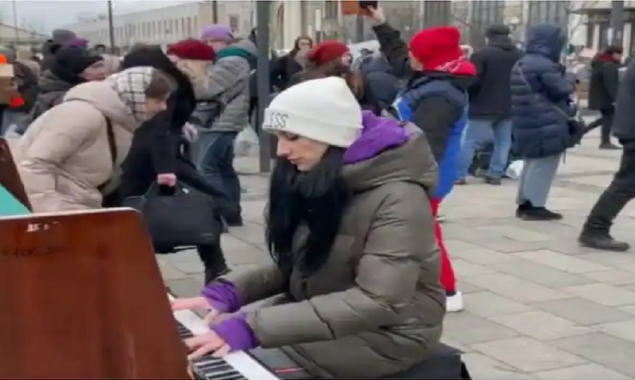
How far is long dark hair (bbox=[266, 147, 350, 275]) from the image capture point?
278 centimetres

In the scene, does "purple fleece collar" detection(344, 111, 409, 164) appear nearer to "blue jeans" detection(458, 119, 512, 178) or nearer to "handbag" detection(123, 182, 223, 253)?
"handbag" detection(123, 182, 223, 253)

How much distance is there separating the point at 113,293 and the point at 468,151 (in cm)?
926

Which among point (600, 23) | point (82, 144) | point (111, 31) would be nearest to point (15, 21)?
point (111, 31)

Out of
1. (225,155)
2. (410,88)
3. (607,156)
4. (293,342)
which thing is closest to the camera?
(293,342)

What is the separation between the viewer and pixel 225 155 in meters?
8.77

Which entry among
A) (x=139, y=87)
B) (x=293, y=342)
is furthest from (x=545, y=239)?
(x=293, y=342)

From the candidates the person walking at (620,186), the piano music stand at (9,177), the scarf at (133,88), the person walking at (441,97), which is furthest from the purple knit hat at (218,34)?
the piano music stand at (9,177)

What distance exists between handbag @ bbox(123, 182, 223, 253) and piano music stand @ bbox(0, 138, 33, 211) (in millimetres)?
2140

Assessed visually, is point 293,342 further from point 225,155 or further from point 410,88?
point 225,155

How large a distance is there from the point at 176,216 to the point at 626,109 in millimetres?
3556

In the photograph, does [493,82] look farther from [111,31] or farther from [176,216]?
[176,216]

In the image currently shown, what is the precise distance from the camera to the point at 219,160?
8773 mm

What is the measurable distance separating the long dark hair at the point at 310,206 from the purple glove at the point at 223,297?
0.22 metres

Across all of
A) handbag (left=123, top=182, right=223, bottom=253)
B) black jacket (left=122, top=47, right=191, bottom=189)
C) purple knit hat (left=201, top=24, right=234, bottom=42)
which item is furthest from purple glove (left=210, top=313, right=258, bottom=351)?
purple knit hat (left=201, top=24, right=234, bottom=42)
